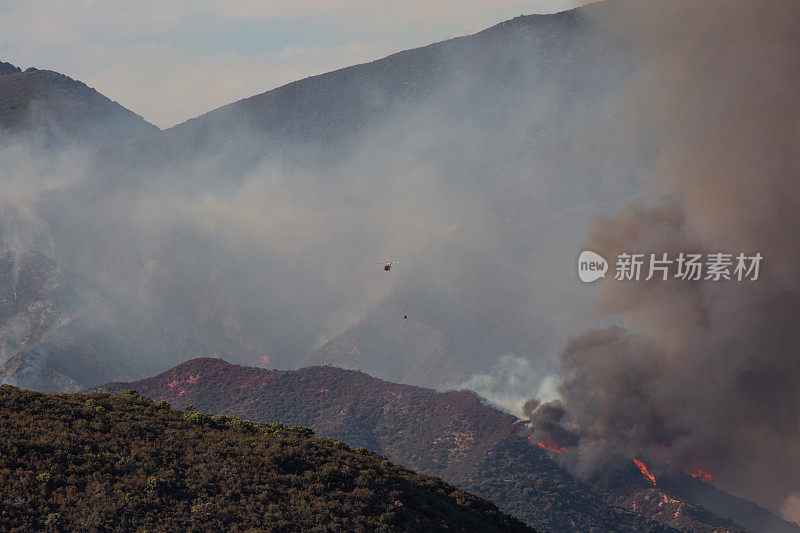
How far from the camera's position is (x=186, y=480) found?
96.4 ft

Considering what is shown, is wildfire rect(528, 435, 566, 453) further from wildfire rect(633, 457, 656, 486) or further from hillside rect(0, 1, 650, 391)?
hillside rect(0, 1, 650, 391)

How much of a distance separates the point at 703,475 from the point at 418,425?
1170 inches

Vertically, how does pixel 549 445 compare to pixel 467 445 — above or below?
above

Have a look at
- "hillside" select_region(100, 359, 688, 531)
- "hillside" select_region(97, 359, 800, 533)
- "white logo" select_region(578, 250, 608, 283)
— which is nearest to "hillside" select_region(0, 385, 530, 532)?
"hillside" select_region(100, 359, 688, 531)

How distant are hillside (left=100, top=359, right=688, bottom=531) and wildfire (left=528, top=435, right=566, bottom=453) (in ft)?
3.37

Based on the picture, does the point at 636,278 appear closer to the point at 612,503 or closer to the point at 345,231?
the point at 612,503

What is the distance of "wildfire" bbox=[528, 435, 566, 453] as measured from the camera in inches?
2894

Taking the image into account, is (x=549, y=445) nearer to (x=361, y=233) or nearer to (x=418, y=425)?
(x=418, y=425)

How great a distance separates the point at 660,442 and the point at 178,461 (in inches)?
2096

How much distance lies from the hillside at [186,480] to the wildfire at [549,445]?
39.1 metres

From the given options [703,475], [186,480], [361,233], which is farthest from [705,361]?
[361,233]

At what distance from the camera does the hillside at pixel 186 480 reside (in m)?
26.3

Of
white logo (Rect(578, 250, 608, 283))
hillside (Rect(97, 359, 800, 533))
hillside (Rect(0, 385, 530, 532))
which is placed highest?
white logo (Rect(578, 250, 608, 283))

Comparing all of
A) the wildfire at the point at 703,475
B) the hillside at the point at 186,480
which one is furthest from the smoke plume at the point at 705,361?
the hillside at the point at 186,480
